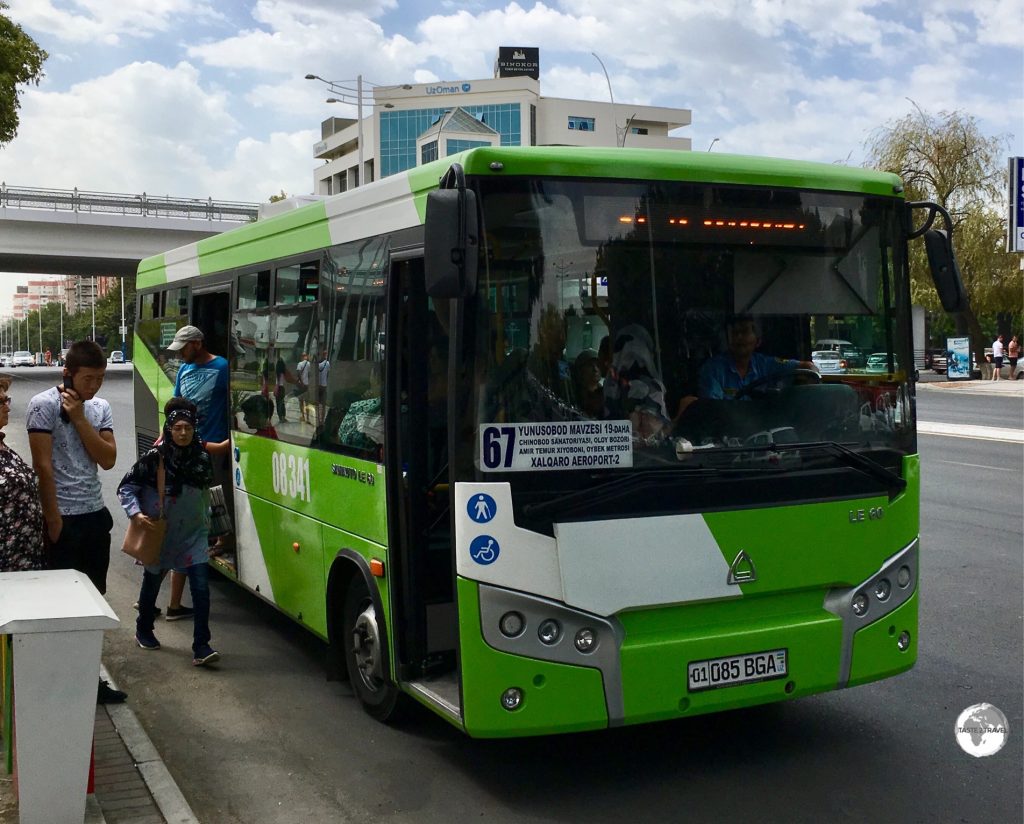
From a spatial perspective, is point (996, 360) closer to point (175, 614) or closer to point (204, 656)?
point (175, 614)

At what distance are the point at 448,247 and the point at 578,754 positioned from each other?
250 cm

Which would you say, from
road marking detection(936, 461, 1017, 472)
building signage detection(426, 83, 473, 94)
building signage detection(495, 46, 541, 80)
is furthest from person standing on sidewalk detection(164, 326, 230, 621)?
building signage detection(495, 46, 541, 80)

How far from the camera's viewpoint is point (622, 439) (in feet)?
15.9

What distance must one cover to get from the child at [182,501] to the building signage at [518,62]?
344ft

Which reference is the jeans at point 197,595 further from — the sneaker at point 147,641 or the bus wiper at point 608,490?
the bus wiper at point 608,490

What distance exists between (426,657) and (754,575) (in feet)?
5.16

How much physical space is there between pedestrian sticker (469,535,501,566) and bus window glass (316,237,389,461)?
109 centimetres

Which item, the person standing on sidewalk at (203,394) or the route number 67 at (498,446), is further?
the person standing on sidewalk at (203,394)

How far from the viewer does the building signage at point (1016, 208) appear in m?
25.0

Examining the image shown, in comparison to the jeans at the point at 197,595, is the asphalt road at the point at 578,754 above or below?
below

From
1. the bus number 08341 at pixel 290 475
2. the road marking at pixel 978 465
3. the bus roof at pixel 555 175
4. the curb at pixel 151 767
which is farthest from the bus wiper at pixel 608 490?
the road marking at pixel 978 465

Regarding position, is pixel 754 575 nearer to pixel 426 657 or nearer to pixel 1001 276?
pixel 426 657

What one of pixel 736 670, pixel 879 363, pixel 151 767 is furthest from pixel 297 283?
pixel 736 670

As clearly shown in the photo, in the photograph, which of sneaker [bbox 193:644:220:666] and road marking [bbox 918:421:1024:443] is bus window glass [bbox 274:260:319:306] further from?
road marking [bbox 918:421:1024:443]
